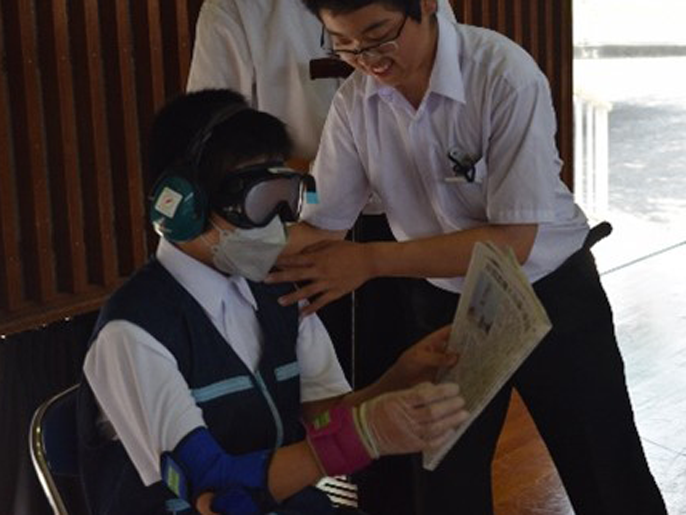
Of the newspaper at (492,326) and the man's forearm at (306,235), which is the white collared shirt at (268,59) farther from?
the newspaper at (492,326)

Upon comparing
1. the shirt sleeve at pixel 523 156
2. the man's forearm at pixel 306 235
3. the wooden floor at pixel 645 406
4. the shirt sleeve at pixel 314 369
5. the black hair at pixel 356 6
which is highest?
the black hair at pixel 356 6

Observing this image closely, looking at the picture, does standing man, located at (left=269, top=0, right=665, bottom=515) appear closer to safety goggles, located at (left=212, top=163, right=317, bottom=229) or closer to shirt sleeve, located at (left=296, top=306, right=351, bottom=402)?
shirt sleeve, located at (left=296, top=306, right=351, bottom=402)

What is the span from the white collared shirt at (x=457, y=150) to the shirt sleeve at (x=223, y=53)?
583 millimetres

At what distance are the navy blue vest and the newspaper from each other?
25 cm

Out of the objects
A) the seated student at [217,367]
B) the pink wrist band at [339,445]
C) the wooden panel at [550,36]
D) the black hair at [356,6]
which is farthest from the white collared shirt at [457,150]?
the wooden panel at [550,36]

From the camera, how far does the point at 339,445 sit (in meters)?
1.42

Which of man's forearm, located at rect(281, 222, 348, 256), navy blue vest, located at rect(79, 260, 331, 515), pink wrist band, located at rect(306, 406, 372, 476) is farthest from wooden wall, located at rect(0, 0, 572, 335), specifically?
pink wrist band, located at rect(306, 406, 372, 476)

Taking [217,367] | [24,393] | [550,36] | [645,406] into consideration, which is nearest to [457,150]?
[217,367]

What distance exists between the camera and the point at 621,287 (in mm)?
5453

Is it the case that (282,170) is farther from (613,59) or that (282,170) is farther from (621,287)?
(613,59)

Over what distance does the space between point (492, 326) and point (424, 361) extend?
218 mm

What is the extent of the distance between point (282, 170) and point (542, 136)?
53 centimetres

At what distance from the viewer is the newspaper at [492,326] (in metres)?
1.40

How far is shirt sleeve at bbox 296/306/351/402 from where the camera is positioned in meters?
1.74
